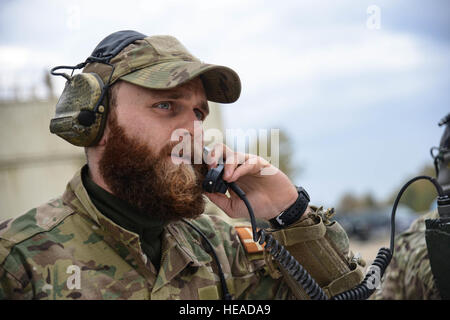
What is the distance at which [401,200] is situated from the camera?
4606 cm

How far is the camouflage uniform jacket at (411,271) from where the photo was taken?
3143 millimetres

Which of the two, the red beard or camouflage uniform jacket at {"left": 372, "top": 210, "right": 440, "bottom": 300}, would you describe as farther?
camouflage uniform jacket at {"left": 372, "top": 210, "right": 440, "bottom": 300}

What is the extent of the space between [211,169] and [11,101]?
13.2 m

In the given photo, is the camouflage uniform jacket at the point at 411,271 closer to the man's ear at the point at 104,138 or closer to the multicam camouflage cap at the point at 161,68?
the multicam camouflage cap at the point at 161,68

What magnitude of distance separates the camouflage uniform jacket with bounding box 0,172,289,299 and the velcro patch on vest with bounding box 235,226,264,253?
0.53ft

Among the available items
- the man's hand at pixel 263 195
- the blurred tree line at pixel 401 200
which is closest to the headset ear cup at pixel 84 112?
the man's hand at pixel 263 195

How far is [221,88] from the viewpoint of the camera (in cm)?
256

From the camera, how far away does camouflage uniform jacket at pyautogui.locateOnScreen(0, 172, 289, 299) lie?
1964 millimetres

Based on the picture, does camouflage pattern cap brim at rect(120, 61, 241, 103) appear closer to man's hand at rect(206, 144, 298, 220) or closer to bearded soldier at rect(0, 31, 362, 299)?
bearded soldier at rect(0, 31, 362, 299)

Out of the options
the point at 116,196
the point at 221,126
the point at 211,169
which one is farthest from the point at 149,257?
the point at 221,126

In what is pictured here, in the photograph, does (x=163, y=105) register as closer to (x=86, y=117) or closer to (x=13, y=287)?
(x=86, y=117)

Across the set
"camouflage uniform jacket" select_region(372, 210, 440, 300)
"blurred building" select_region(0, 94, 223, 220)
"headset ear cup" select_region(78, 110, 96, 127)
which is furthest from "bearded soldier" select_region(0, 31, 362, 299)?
"blurred building" select_region(0, 94, 223, 220)

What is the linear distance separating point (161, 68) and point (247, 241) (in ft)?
3.72

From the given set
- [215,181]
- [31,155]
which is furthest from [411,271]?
[31,155]
